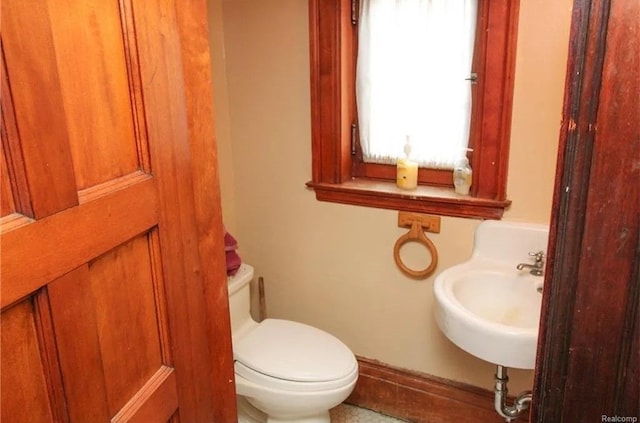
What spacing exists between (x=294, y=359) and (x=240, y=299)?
35 centimetres

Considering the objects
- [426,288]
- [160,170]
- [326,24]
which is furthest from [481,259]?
[160,170]

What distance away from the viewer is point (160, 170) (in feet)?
2.66

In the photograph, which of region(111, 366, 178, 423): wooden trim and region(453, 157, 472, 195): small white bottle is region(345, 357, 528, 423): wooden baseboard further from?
region(111, 366, 178, 423): wooden trim

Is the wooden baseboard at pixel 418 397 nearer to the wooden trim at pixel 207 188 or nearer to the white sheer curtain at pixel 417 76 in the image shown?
the white sheer curtain at pixel 417 76

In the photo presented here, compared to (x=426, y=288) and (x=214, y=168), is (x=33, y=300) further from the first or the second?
(x=426, y=288)

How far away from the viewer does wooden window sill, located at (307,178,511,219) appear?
70.7 inches

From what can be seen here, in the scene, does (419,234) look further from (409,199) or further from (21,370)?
(21,370)

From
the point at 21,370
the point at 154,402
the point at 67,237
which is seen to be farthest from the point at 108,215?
the point at 154,402

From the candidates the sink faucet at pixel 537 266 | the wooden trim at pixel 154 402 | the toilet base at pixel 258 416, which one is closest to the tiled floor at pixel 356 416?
the toilet base at pixel 258 416

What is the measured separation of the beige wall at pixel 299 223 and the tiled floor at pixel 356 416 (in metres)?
0.25

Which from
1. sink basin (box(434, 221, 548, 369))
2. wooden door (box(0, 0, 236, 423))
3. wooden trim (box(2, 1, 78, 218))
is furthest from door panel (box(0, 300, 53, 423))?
sink basin (box(434, 221, 548, 369))

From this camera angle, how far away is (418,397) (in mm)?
2105

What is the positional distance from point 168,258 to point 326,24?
132 centimetres

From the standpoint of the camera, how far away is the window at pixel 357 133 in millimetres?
1675
